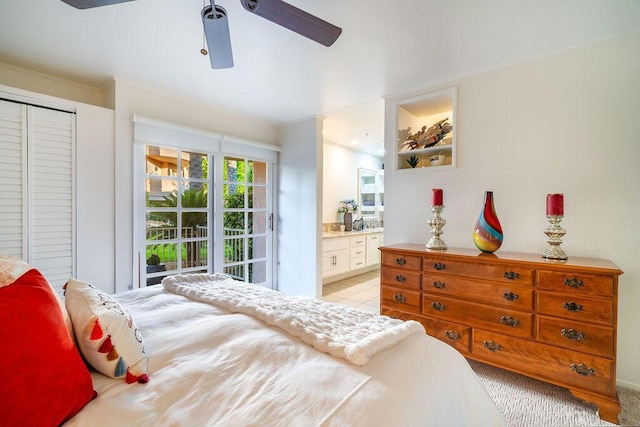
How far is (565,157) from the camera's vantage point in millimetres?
2119

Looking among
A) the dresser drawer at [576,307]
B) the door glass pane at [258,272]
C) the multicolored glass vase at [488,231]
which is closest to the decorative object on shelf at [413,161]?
the multicolored glass vase at [488,231]

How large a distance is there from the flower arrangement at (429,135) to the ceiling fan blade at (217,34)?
1.92 metres

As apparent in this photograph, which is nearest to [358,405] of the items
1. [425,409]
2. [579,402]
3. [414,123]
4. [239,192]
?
[425,409]

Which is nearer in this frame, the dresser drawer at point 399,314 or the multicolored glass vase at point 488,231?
the multicolored glass vase at point 488,231

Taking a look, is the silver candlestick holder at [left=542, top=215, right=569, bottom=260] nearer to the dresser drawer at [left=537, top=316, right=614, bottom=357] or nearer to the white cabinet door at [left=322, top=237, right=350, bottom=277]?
the dresser drawer at [left=537, top=316, right=614, bottom=357]

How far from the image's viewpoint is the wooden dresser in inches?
64.1

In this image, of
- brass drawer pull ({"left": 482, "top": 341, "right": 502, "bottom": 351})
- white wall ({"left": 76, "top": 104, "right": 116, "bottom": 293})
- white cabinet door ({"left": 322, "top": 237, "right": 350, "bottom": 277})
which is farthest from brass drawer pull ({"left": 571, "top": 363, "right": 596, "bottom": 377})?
white wall ({"left": 76, "top": 104, "right": 116, "bottom": 293})

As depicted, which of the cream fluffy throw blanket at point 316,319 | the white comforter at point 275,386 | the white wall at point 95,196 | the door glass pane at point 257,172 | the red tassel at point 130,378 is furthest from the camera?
the door glass pane at point 257,172

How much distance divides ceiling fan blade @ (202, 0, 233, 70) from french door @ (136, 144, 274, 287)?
170 centimetres

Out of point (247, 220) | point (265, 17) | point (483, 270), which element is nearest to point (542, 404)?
point (483, 270)

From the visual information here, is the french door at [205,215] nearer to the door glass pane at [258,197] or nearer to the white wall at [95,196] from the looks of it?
the door glass pane at [258,197]

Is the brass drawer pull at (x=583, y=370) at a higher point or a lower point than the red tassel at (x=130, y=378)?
lower

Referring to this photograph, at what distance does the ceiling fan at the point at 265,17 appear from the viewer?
1.31 m

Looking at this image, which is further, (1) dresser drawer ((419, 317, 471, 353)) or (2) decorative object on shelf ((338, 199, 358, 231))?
(2) decorative object on shelf ((338, 199, 358, 231))
